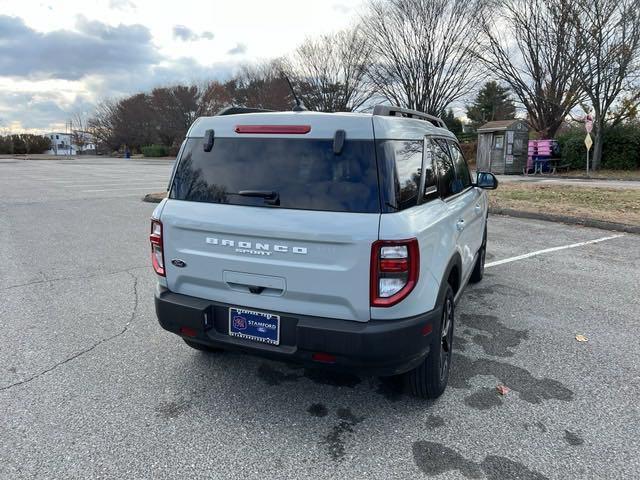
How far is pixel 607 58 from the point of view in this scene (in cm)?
2009

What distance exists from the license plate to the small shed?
2421 cm

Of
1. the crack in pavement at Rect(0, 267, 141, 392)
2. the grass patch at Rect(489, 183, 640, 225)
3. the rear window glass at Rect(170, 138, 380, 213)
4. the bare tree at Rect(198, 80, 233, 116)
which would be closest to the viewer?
the rear window glass at Rect(170, 138, 380, 213)

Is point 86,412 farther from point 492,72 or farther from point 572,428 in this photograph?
point 492,72

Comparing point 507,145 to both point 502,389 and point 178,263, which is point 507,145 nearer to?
point 502,389

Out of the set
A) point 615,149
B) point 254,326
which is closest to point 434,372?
point 254,326

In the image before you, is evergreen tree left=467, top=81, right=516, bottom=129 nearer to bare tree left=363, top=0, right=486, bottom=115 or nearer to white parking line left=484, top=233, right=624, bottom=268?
bare tree left=363, top=0, right=486, bottom=115

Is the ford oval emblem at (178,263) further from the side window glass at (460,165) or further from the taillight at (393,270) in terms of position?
the side window glass at (460,165)

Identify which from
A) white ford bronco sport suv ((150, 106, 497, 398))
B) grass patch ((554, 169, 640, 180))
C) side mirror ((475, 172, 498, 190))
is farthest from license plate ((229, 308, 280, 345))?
grass patch ((554, 169, 640, 180))

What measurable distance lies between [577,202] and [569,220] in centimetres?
236

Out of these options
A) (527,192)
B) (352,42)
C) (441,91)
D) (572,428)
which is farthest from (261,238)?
(352,42)

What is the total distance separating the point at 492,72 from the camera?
25.1 m

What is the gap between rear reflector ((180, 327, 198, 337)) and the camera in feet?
8.98

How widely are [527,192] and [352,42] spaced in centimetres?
1862

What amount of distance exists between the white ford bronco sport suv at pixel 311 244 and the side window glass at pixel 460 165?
1120 mm
